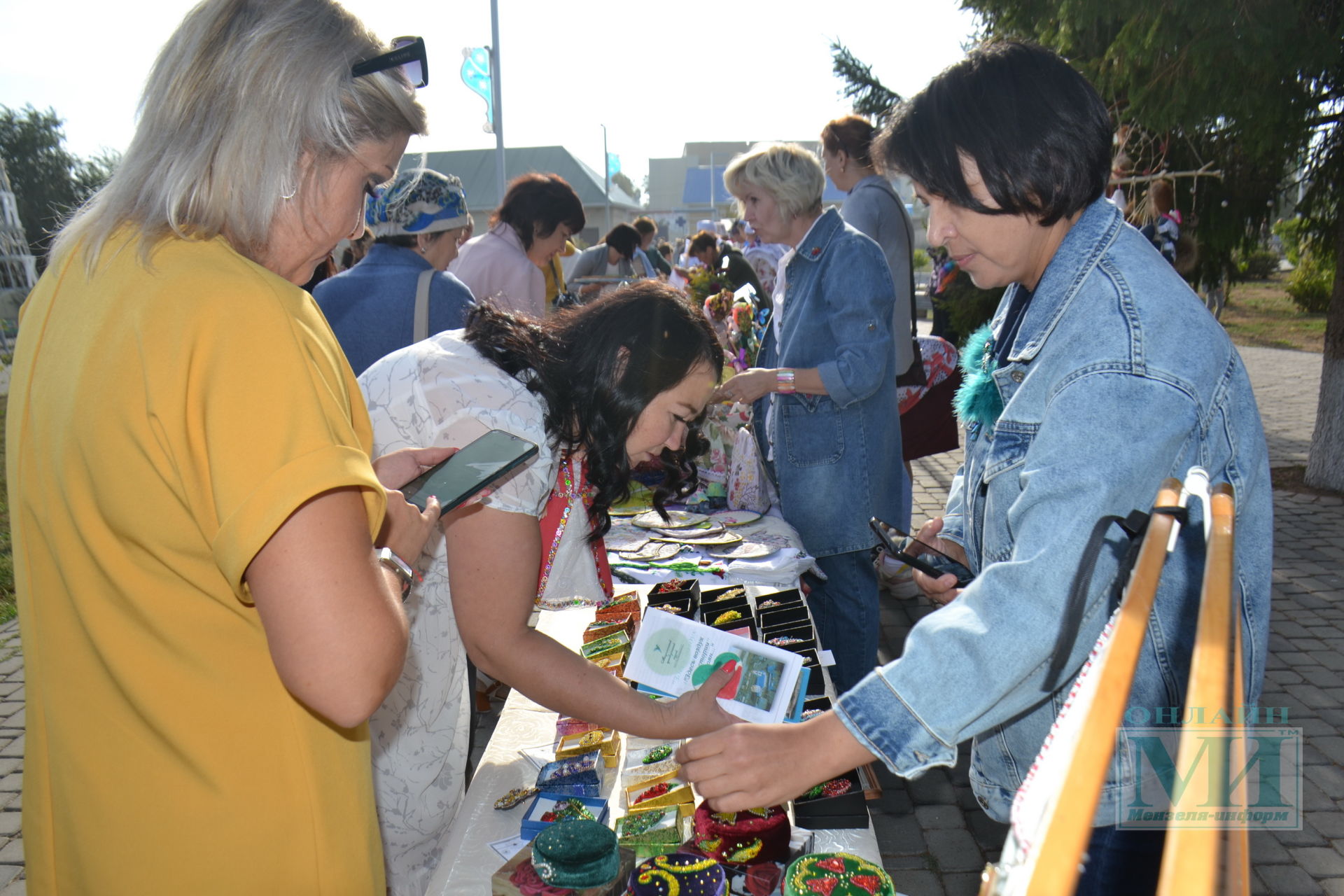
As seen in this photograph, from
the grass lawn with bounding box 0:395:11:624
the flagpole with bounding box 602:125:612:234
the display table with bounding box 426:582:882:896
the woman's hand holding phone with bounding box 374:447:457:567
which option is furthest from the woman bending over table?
the flagpole with bounding box 602:125:612:234

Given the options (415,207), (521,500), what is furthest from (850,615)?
(415,207)

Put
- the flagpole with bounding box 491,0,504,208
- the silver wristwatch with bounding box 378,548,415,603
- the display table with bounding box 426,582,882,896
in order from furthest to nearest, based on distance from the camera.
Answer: the flagpole with bounding box 491,0,504,208, the display table with bounding box 426,582,882,896, the silver wristwatch with bounding box 378,548,415,603

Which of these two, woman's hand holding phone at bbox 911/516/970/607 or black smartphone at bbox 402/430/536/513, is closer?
black smartphone at bbox 402/430/536/513

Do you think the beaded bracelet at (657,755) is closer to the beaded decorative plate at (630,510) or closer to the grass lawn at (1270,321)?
the beaded decorative plate at (630,510)

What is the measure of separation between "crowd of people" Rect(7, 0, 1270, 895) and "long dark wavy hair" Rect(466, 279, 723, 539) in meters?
0.07

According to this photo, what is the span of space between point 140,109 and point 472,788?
1290mm

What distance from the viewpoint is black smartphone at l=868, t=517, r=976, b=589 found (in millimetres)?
1596

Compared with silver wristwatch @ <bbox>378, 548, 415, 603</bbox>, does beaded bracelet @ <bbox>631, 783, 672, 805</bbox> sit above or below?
below

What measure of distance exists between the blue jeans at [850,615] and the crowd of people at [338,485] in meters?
1.64

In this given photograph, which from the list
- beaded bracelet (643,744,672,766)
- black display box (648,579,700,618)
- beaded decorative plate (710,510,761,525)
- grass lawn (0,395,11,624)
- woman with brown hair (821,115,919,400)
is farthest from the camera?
grass lawn (0,395,11,624)

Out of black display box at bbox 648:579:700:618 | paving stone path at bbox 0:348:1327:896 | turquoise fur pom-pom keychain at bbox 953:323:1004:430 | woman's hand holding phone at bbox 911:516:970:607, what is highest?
turquoise fur pom-pom keychain at bbox 953:323:1004:430

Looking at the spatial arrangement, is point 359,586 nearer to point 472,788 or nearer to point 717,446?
point 472,788

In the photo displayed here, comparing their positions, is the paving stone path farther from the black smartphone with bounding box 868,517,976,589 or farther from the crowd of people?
the crowd of people

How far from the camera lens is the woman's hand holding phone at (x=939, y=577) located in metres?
1.63
